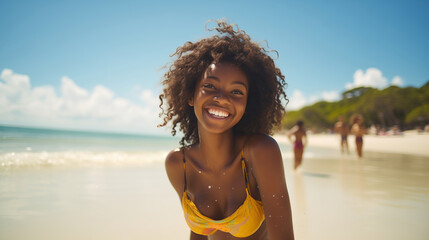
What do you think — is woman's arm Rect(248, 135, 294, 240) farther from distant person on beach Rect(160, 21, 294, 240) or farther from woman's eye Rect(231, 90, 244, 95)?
woman's eye Rect(231, 90, 244, 95)

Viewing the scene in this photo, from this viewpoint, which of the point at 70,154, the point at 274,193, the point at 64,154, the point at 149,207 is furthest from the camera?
the point at 70,154

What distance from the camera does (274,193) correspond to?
1.76 meters

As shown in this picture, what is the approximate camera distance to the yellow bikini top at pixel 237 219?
190 cm

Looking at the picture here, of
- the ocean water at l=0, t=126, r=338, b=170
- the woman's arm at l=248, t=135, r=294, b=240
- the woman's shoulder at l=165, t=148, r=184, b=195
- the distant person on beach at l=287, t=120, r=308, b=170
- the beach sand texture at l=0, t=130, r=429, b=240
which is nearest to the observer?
the woman's arm at l=248, t=135, r=294, b=240

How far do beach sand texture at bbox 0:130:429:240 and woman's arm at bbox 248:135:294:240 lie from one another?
2241mm

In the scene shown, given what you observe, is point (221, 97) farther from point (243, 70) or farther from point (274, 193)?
point (274, 193)

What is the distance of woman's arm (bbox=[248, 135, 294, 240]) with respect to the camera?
1747mm

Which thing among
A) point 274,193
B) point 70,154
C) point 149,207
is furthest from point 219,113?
point 70,154

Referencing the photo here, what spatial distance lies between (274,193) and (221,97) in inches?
27.9

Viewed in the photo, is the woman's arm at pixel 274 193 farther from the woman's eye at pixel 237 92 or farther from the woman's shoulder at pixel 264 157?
the woman's eye at pixel 237 92

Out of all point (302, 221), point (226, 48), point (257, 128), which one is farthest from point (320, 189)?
point (226, 48)

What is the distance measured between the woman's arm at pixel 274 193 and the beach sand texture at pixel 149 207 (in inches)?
88.2

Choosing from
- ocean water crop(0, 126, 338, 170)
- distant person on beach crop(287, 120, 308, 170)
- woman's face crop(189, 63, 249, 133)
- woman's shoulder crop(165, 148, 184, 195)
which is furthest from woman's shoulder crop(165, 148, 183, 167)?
ocean water crop(0, 126, 338, 170)

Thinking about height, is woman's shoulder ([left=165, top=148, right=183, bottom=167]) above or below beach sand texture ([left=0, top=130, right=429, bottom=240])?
above
